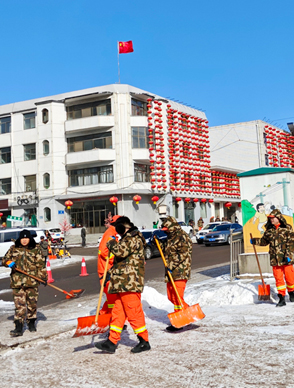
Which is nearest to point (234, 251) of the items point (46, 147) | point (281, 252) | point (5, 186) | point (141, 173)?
point (281, 252)

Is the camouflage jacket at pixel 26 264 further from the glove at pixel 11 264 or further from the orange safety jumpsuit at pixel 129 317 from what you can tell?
the orange safety jumpsuit at pixel 129 317

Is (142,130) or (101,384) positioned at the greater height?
(142,130)

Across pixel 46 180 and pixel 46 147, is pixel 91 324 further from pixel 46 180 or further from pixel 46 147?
pixel 46 147

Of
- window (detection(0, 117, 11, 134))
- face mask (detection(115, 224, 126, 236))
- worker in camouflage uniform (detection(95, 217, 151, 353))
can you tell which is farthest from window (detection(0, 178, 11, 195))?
worker in camouflage uniform (detection(95, 217, 151, 353))

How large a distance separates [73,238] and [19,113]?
1369 centimetres

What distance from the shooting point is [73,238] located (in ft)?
133

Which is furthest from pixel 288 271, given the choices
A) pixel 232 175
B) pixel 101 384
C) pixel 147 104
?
pixel 232 175

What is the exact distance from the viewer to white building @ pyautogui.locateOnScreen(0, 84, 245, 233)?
40.4m

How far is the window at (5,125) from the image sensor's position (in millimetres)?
45138

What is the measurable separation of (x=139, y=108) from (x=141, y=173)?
6098 millimetres

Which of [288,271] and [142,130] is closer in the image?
[288,271]

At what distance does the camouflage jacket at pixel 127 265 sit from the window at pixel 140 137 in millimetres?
34955

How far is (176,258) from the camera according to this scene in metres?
7.04

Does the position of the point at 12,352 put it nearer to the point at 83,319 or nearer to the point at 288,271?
the point at 83,319
